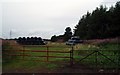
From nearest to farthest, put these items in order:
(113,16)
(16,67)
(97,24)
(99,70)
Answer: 1. (99,70)
2. (16,67)
3. (113,16)
4. (97,24)

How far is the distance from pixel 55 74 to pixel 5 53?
4580 millimetres

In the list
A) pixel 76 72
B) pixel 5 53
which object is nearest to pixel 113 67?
pixel 76 72

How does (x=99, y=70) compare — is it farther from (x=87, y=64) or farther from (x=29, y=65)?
(x=29, y=65)

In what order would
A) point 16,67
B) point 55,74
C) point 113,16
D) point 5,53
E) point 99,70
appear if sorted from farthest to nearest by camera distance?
point 113,16 < point 5,53 < point 16,67 < point 99,70 < point 55,74

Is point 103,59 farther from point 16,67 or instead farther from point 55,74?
point 16,67

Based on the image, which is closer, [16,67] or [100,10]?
[16,67]

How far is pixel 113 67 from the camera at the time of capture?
46.8ft

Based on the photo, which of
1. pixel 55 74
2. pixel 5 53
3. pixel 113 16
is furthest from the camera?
pixel 113 16

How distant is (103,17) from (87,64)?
107 ft

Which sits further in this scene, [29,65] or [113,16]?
[113,16]

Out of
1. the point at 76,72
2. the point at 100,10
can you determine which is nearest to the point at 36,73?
the point at 76,72

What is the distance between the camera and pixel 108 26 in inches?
1762

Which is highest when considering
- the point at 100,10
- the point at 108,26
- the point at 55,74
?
the point at 100,10

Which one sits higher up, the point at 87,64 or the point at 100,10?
the point at 100,10
